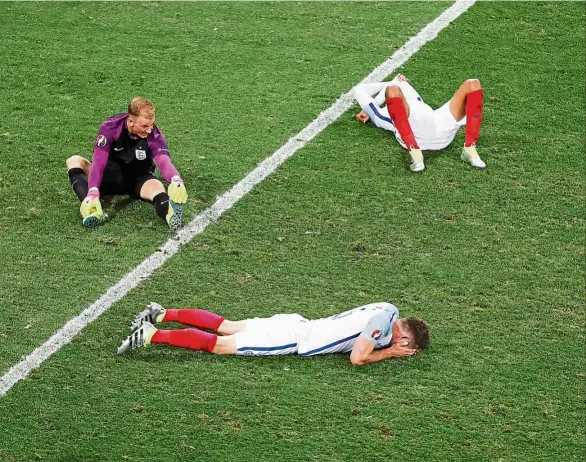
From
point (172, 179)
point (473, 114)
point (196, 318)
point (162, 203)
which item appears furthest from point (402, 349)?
point (473, 114)

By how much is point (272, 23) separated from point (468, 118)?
118 inches

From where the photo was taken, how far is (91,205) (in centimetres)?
930

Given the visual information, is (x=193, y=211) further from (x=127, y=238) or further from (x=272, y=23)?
(x=272, y=23)

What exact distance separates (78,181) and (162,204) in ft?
2.31

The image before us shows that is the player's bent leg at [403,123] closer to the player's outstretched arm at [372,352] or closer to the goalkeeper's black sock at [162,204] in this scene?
the goalkeeper's black sock at [162,204]

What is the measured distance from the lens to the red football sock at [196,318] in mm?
8312

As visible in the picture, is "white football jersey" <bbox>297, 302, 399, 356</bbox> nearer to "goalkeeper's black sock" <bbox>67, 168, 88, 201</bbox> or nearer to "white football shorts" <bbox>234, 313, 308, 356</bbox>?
"white football shorts" <bbox>234, 313, 308, 356</bbox>

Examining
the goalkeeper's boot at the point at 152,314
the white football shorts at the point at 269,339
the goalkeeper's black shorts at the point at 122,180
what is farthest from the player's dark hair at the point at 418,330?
the goalkeeper's black shorts at the point at 122,180

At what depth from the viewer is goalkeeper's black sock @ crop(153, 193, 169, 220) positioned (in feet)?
31.0

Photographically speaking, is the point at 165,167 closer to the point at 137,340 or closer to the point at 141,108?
the point at 141,108

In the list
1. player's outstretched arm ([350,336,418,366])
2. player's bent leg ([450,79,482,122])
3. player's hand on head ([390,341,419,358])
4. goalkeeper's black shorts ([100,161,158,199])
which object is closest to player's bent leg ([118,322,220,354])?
player's outstretched arm ([350,336,418,366])

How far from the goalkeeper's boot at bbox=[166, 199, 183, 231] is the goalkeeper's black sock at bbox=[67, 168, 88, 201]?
0.69 meters

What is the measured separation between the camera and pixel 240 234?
31.2 ft

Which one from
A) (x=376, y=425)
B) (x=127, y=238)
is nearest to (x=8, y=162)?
(x=127, y=238)
